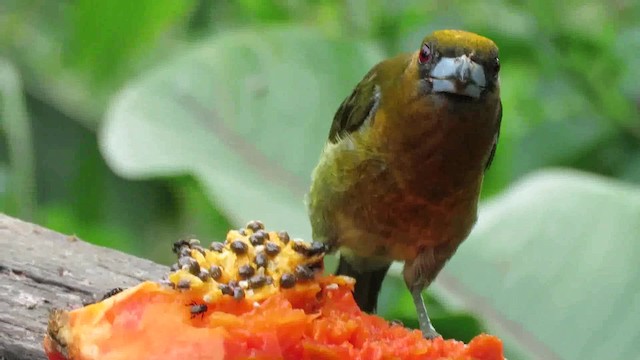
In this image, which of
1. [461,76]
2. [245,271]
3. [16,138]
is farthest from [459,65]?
[16,138]

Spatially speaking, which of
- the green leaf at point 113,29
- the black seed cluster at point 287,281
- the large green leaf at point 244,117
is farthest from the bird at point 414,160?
the green leaf at point 113,29

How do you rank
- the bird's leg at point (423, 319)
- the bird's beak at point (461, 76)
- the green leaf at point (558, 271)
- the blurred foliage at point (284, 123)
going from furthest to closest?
1. the blurred foliage at point (284, 123)
2. the green leaf at point (558, 271)
3. the bird's leg at point (423, 319)
4. the bird's beak at point (461, 76)

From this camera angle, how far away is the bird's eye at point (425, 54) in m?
1.95

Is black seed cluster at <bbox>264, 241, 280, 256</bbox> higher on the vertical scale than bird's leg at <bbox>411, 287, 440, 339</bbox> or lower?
higher

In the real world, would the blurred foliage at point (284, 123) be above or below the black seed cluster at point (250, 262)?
above

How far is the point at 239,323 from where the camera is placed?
4.99ft

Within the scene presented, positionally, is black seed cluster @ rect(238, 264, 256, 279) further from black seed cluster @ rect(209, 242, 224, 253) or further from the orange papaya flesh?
black seed cluster @ rect(209, 242, 224, 253)

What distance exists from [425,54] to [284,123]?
1489 mm

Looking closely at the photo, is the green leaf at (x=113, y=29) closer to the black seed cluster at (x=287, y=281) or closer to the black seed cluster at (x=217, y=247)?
the black seed cluster at (x=217, y=247)

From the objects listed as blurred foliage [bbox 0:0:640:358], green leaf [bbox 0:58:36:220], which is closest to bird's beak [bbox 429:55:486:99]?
blurred foliage [bbox 0:0:640:358]

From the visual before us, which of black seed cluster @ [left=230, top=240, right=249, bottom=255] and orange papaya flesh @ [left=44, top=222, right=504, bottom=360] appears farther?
black seed cluster @ [left=230, top=240, right=249, bottom=255]

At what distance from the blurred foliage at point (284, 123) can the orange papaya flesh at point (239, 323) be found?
647 mm

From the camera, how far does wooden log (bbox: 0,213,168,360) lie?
→ 5.93 feet

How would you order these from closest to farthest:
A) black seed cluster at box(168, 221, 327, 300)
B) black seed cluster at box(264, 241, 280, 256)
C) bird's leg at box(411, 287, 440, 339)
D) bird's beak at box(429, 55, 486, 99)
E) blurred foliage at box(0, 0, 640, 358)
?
black seed cluster at box(168, 221, 327, 300)
black seed cluster at box(264, 241, 280, 256)
bird's beak at box(429, 55, 486, 99)
bird's leg at box(411, 287, 440, 339)
blurred foliage at box(0, 0, 640, 358)
